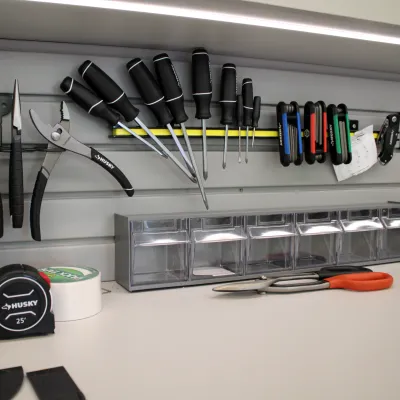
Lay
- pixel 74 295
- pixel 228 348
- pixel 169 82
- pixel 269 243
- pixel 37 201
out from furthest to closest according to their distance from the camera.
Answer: pixel 269 243 → pixel 169 82 → pixel 37 201 → pixel 74 295 → pixel 228 348

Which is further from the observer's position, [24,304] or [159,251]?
[159,251]

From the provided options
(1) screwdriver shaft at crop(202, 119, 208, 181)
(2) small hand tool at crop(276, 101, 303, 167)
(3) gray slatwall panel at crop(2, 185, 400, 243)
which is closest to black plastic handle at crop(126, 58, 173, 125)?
(1) screwdriver shaft at crop(202, 119, 208, 181)

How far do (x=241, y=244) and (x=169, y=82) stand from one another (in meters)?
0.39

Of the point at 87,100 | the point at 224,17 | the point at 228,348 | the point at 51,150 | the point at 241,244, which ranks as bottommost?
the point at 228,348

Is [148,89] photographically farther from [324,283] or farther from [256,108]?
[324,283]

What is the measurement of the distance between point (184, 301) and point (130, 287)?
13cm

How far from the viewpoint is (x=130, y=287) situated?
0.98 m

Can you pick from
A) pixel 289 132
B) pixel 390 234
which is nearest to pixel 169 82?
pixel 289 132

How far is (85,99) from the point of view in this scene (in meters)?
0.98

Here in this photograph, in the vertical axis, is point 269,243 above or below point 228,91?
below

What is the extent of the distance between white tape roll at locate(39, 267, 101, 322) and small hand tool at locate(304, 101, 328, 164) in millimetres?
661

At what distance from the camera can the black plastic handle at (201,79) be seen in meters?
1.07

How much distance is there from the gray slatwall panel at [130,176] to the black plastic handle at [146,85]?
2.0 inches

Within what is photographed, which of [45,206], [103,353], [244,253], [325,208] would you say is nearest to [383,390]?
[103,353]
